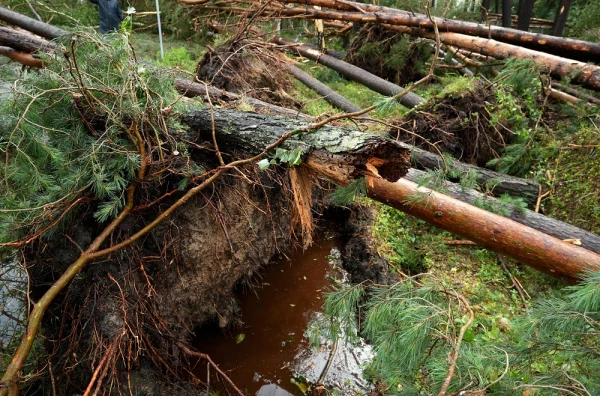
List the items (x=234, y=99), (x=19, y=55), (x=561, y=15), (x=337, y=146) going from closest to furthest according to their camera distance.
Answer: (x=337, y=146) < (x=234, y=99) < (x=19, y=55) < (x=561, y=15)

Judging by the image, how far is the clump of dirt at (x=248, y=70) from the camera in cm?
487

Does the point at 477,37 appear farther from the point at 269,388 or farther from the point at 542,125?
the point at 269,388

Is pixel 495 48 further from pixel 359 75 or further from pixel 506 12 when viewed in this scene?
pixel 506 12

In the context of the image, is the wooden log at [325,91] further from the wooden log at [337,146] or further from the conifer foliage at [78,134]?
the conifer foliage at [78,134]

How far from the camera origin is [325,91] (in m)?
6.89

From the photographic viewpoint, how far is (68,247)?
105 inches

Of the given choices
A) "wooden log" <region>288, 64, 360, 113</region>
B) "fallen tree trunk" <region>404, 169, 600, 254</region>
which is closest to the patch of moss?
"fallen tree trunk" <region>404, 169, 600, 254</region>

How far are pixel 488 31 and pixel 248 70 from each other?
3619mm

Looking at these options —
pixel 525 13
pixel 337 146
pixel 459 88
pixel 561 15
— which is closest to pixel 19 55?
pixel 337 146

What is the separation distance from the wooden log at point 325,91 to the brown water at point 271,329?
2863 millimetres

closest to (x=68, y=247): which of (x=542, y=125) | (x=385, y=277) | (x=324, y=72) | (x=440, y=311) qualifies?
(x=440, y=311)

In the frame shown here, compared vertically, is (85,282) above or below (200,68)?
below

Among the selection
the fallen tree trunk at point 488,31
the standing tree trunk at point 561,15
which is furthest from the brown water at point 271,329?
the standing tree trunk at point 561,15

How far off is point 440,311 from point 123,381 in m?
2.05
